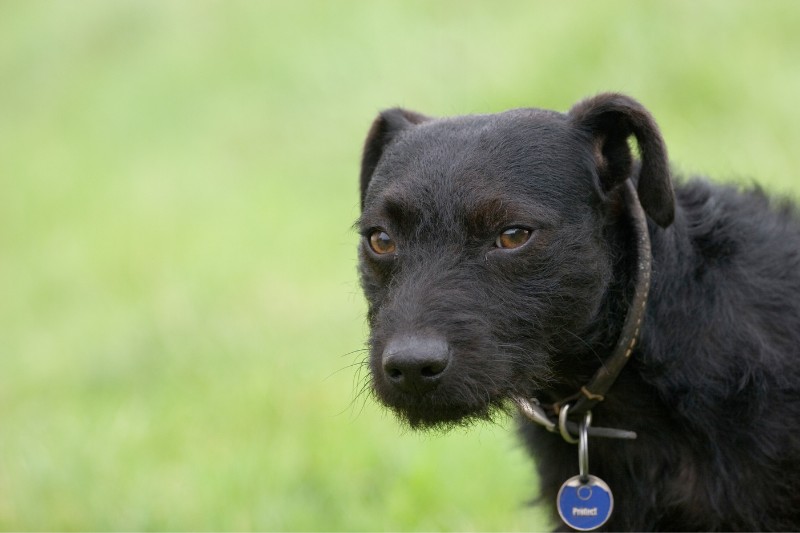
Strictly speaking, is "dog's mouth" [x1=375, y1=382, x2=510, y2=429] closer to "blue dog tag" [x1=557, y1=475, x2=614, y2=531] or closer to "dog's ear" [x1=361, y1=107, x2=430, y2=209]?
"blue dog tag" [x1=557, y1=475, x2=614, y2=531]

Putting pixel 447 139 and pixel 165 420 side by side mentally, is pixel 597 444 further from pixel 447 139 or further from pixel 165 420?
pixel 165 420

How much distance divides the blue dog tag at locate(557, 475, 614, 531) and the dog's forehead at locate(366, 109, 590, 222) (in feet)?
3.72

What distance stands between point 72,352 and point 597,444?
22.8 ft

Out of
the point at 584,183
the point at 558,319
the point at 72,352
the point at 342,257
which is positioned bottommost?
the point at 72,352

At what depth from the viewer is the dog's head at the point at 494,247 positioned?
394cm

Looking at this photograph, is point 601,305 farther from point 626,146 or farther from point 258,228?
point 258,228

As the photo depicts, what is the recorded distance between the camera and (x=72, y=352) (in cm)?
1030

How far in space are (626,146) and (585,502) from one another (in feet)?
4.77

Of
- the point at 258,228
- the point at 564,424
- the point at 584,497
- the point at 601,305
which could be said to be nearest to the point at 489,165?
the point at 601,305

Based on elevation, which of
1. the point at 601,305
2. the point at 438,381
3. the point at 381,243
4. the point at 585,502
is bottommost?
the point at 585,502

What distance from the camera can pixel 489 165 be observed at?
4285 mm

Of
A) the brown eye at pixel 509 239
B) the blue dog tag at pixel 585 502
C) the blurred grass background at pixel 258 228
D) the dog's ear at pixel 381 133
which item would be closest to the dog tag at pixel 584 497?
the blue dog tag at pixel 585 502

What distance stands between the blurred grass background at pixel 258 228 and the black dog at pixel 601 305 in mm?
1040

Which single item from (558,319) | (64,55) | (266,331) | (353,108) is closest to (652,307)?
(558,319)
